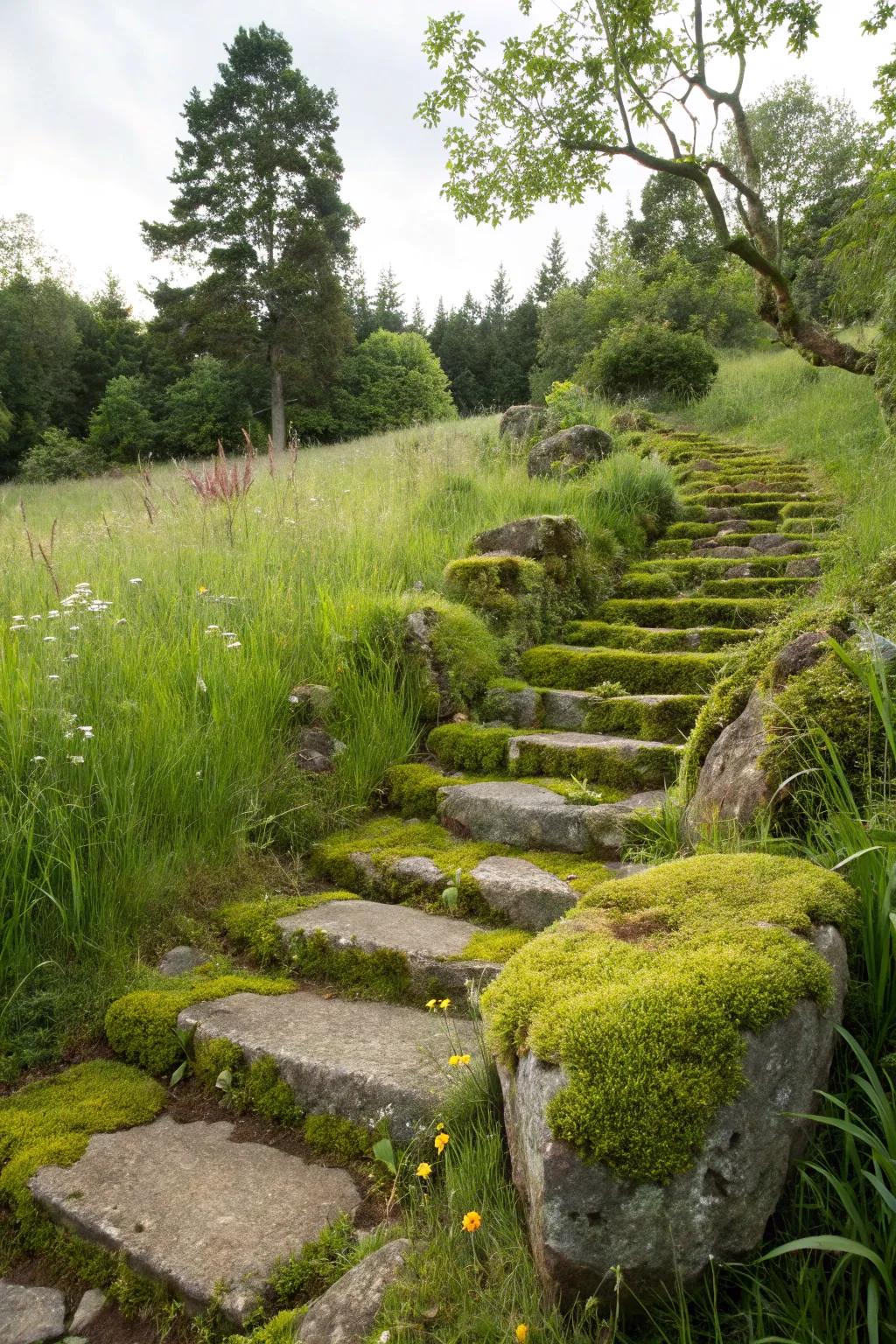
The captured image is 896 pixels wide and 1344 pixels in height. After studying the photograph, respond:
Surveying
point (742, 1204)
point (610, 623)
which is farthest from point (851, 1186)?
point (610, 623)

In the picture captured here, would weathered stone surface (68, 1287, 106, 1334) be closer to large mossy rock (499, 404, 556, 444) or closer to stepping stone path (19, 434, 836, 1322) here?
stepping stone path (19, 434, 836, 1322)

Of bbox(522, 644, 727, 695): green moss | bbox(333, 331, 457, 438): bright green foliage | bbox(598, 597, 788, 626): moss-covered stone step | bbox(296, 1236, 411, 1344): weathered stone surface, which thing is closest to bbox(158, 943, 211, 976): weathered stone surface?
bbox(296, 1236, 411, 1344): weathered stone surface

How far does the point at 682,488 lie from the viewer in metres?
9.03

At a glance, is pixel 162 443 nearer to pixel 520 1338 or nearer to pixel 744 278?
pixel 744 278

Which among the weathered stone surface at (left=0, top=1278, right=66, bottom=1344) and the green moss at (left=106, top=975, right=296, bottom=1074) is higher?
the green moss at (left=106, top=975, right=296, bottom=1074)

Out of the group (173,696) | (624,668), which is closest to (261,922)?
(173,696)

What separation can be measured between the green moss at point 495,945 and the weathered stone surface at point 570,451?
6.38 metres

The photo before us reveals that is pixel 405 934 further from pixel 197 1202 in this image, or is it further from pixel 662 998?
pixel 662 998

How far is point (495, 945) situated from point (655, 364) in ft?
50.7

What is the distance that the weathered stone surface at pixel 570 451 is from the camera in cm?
832

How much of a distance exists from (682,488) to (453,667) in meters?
5.79

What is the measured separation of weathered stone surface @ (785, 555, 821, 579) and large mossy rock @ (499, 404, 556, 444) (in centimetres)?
500

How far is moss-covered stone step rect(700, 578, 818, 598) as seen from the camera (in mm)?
5445

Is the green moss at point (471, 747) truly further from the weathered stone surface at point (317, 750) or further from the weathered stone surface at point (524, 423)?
the weathered stone surface at point (524, 423)
